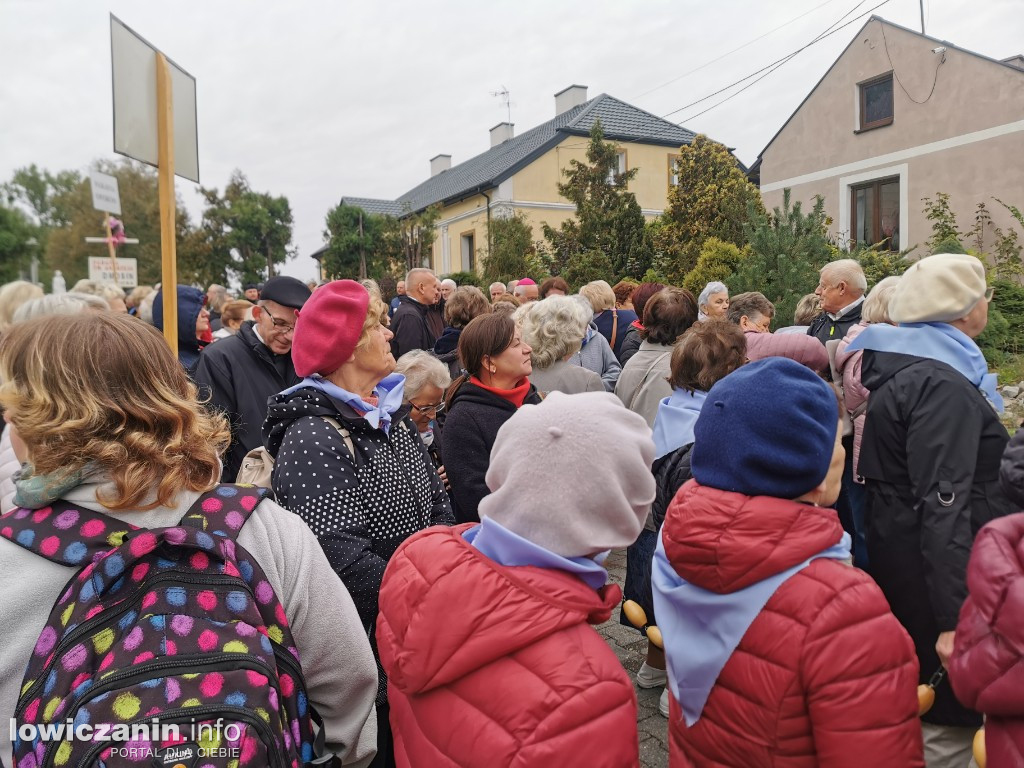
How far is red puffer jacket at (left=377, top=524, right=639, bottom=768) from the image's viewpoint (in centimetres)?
131

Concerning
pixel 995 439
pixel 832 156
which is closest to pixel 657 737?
pixel 995 439

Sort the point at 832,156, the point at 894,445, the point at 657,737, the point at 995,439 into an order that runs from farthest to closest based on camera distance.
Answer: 1. the point at 832,156
2. the point at 657,737
3. the point at 894,445
4. the point at 995,439

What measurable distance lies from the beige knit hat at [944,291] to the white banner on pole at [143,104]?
126 inches

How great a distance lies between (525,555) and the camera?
1447 millimetres

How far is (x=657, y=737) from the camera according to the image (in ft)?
10.3

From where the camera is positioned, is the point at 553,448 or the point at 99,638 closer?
the point at 99,638

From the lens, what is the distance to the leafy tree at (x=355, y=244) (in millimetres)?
30328

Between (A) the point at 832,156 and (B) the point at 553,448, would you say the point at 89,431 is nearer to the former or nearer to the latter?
(B) the point at 553,448

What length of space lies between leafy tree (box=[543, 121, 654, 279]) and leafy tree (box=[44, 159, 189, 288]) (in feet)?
74.7

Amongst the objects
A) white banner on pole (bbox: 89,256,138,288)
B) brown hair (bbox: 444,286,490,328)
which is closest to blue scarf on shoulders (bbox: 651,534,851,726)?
brown hair (bbox: 444,286,490,328)

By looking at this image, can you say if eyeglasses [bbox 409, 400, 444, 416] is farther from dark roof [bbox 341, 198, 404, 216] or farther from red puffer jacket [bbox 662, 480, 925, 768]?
dark roof [bbox 341, 198, 404, 216]

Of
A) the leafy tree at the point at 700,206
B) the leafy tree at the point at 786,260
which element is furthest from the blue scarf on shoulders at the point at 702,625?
the leafy tree at the point at 700,206

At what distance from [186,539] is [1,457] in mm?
1860

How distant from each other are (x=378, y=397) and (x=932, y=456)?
187 centimetres
